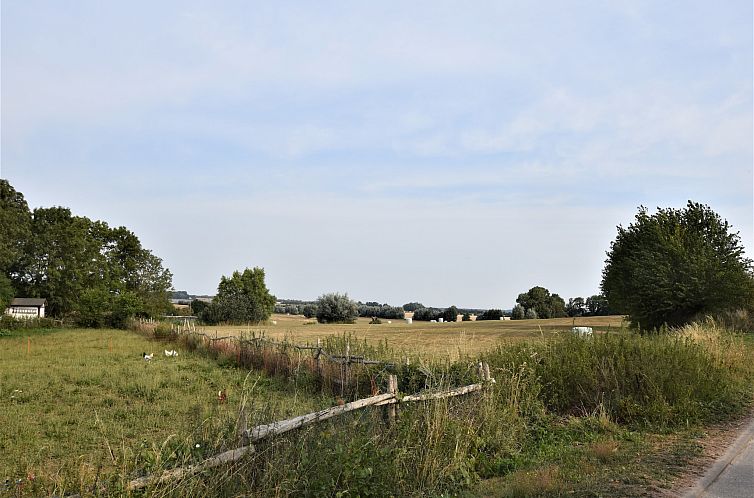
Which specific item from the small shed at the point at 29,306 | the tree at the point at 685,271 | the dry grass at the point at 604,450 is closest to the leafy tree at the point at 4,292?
the small shed at the point at 29,306

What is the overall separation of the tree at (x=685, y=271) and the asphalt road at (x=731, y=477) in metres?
21.5

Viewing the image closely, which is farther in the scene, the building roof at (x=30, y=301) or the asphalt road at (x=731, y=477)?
the building roof at (x=30, y=301)

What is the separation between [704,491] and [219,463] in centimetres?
494

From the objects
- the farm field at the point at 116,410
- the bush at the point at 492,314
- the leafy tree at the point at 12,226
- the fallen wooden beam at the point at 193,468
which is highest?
the leafy tree at the point at 12,226

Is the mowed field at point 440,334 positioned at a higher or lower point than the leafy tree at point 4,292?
lower

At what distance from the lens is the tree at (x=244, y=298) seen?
71.5 metres

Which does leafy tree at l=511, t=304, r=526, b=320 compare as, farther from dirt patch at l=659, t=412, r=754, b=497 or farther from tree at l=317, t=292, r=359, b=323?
dirt patch at l=659, t=412, r=754, b=497

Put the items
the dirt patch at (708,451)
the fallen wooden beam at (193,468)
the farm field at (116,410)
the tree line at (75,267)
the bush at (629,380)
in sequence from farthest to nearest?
the tree line at (75,267)
the bush at (629,380)
the dirt patch at (708,451)
the farm field at (116,410)
the fallen wooden beam at (193,468)

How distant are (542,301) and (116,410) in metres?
96.8

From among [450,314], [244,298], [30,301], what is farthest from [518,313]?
[30,301]

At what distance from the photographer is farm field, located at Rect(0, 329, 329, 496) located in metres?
5.33

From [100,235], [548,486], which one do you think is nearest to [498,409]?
[548,486]

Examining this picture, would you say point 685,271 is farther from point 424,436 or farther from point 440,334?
point 424,436

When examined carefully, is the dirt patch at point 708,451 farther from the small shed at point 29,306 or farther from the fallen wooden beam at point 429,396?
the small shed at point 29,306
